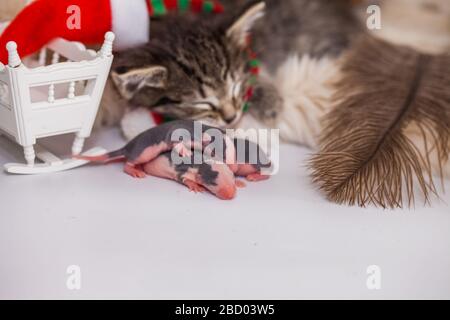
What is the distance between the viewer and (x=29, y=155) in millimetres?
1274

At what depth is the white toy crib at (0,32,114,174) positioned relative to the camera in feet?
3.89

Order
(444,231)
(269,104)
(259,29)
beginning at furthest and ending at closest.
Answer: (259,29) → (269,104) → (444,231)

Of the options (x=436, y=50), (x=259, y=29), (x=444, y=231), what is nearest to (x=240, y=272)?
(x=444, y=231)

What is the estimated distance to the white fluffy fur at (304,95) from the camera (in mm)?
1485

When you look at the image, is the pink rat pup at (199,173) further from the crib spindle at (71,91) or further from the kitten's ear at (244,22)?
the kitten's ear at (244,22)

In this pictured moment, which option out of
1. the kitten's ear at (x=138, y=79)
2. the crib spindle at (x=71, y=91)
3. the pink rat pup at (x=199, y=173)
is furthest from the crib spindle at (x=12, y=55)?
the pink rat pup at (x=199, y=173)

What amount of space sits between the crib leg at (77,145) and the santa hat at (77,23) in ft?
0.72

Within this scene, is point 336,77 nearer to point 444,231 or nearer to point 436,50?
point 436,50

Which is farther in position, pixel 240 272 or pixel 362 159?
pixel 362 159

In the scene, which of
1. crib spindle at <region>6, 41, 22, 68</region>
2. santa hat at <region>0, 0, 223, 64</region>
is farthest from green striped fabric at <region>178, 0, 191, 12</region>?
crib spindle at <region>6, 41, 22, 68</region>

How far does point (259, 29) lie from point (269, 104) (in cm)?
27

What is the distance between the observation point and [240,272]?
39.8 inches

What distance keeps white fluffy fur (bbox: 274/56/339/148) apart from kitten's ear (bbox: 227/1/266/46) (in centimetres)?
16
